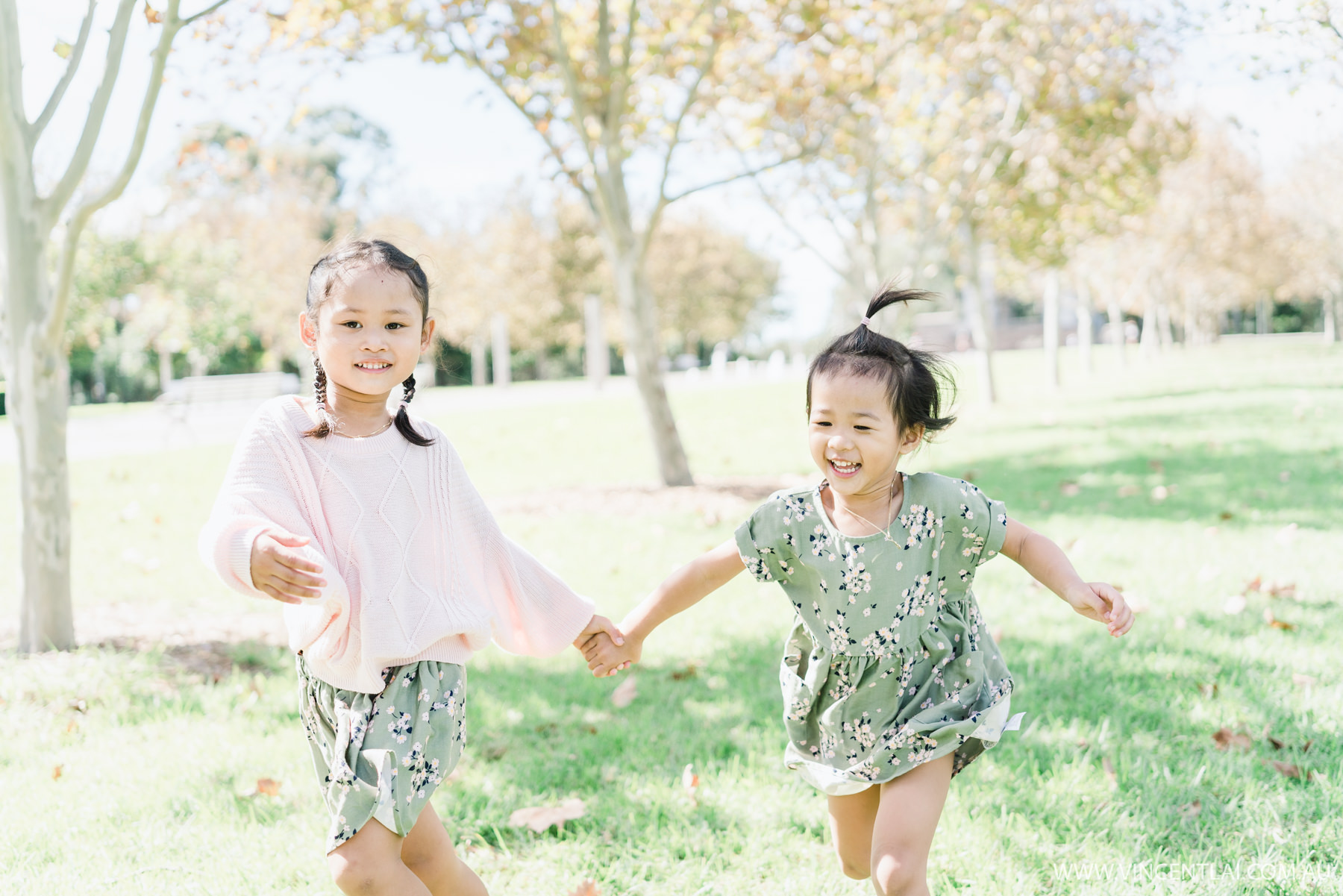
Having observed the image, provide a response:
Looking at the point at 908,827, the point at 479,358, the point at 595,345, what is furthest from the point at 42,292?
the point at 479,358

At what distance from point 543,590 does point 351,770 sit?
684 mm

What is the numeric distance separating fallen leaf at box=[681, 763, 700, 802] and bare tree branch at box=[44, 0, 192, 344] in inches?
135

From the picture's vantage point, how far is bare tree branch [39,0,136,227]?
4.57m

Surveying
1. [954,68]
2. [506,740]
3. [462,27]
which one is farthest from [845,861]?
[954,68]

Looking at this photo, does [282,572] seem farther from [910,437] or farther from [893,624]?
[910,437]

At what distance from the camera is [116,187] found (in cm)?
473

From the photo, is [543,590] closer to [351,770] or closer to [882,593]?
[351,770]

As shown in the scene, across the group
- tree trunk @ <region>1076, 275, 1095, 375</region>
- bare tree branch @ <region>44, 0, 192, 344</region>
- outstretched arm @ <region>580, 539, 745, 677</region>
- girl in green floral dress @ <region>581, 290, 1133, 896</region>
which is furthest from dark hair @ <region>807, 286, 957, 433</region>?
tree trunk @ <region>1076, 275, 1095, 375</region>

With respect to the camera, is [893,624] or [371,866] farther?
[893,624]

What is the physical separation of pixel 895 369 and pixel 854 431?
0.18m

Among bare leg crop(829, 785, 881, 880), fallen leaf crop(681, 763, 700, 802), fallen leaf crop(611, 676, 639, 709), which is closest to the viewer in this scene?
bare leg crop(829, 785, 881, 880)

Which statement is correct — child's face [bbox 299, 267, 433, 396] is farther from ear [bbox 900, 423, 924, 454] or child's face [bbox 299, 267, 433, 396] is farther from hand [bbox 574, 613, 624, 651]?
ear [bbox 900, 423, 924, 454]

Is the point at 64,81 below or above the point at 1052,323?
above

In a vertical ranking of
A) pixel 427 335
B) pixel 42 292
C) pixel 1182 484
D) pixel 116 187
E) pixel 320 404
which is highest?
pixel 116 187
